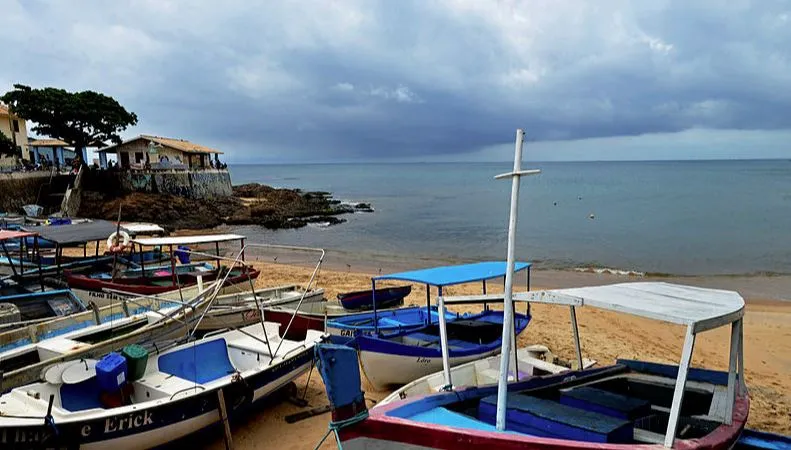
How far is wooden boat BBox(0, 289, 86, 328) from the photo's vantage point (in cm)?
1138

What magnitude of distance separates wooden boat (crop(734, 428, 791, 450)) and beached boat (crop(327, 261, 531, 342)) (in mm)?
4130

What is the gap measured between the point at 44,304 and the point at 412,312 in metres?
8.36

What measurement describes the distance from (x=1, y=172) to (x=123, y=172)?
7.93 meters

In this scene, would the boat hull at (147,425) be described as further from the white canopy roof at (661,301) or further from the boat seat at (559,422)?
the white canopy roof at (661,301)

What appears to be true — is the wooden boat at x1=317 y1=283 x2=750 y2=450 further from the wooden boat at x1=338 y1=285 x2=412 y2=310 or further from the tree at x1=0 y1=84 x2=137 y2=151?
the tree at x1=0 y1=84 x2=137 y2=151

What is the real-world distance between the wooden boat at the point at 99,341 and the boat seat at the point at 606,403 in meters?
5.38

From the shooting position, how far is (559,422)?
4953mm

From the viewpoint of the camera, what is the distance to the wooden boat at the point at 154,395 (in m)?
5.82

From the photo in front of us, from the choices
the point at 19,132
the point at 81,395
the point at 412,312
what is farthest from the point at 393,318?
the point at 19,132

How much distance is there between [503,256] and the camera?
30797 mm

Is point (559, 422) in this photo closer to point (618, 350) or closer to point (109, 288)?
point (618, 350)

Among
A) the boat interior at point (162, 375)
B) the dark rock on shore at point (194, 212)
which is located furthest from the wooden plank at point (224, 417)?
the dark rock on shore at point (194, 212)

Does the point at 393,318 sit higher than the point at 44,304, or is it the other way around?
the point at 44,304

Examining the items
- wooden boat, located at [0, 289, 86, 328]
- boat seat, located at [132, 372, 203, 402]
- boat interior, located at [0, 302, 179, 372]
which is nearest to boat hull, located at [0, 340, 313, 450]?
boat seat, located at [132, 372, 203, 402]
